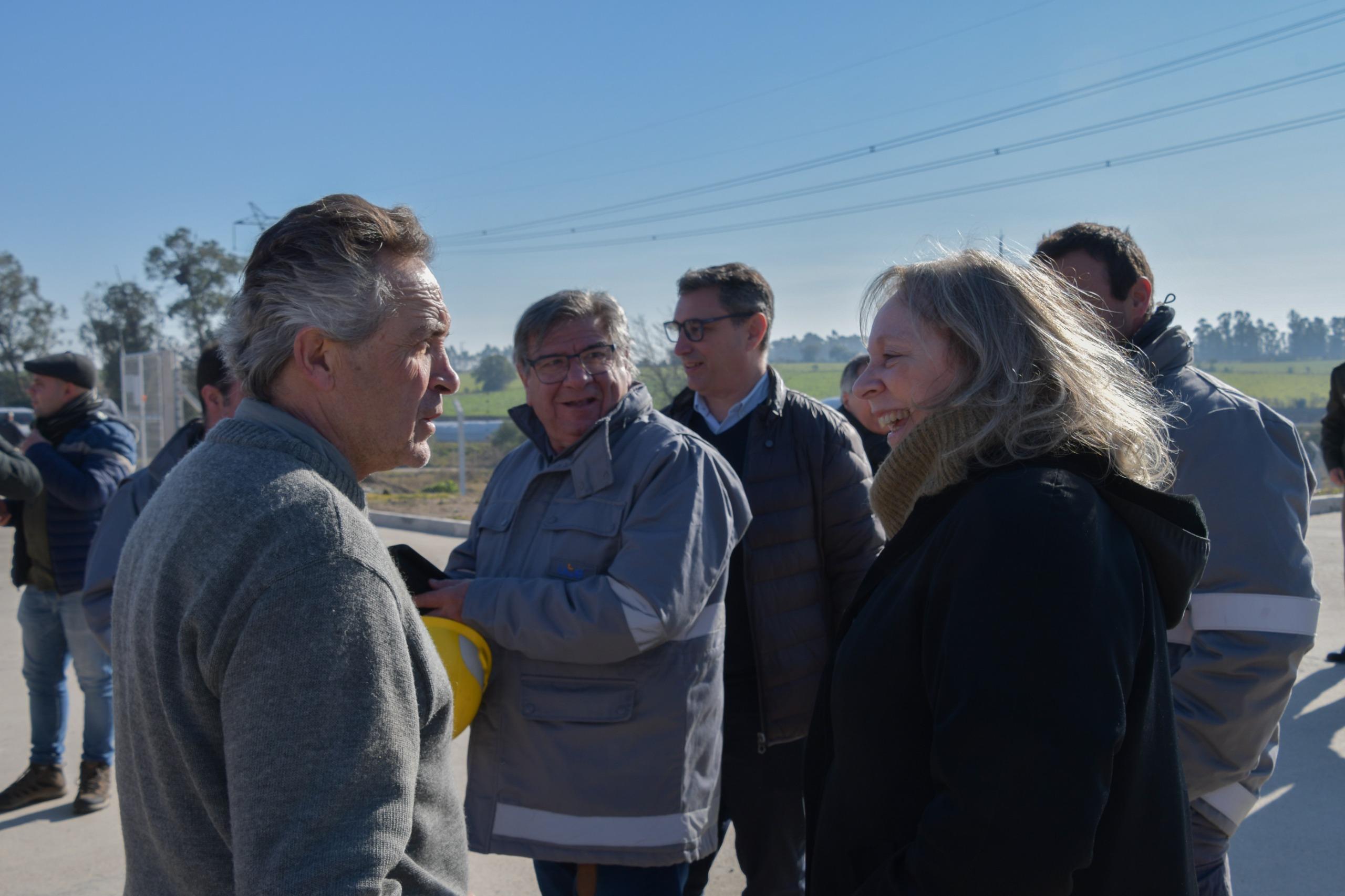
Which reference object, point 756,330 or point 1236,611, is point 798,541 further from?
point 1236,611

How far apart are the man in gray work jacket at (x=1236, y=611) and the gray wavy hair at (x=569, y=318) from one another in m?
1.42

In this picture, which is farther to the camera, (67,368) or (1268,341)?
(1268,341)

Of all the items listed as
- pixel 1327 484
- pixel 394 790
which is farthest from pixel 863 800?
pixel 1327 484

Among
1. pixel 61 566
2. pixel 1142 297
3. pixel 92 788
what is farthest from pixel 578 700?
pixel 61 566

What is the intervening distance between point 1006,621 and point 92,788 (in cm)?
484

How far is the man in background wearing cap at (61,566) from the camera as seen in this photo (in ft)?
15.0

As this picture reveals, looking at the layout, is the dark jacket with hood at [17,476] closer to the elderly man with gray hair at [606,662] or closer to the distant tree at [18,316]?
the elderly man with gray hair at [606,662]

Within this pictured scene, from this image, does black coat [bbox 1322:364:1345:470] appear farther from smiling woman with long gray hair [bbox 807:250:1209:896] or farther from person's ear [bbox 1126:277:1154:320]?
smiling woman with long gray hair [bbox 807:250:1209:896]

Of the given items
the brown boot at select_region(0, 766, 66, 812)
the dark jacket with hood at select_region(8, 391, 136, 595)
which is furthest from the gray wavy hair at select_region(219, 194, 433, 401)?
the brown boot at select_region(0, 766, 66, 812)

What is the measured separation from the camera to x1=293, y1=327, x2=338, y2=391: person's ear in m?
1.44

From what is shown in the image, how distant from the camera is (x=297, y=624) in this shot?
120 centimetres

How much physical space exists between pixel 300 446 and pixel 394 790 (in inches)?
20.3

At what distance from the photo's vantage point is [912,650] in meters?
1.43

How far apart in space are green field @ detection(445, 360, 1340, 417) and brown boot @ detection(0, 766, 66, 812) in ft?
97.9
